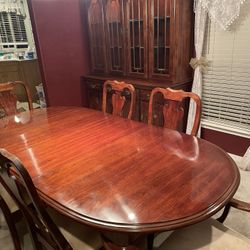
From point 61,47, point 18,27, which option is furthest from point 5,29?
point 61,47

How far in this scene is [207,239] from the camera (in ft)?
3.55

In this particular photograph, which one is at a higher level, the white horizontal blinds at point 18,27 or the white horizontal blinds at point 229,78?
the white horizontal blinds at point 18,27

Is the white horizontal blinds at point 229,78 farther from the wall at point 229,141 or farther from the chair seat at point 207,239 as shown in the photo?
the chair seat at point 207,239

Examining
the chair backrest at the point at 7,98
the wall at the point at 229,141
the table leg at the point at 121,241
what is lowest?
the wall at the point at 229,141

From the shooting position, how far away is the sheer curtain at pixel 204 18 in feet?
7.20

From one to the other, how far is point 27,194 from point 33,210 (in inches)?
4.0

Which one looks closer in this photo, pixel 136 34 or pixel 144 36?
pixel 144 36

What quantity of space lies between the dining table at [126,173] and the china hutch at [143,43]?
3.58ft

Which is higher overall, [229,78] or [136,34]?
[136,34]

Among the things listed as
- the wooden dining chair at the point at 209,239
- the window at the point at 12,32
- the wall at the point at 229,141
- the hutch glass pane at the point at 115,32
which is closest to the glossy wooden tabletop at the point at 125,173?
the wooden dining chair at the point at 209,239

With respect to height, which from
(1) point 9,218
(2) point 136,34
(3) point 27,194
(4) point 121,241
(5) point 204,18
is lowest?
(1) point 9,218

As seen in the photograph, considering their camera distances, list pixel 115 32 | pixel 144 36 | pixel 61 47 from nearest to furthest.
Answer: pixel 144 36, pixel 115 32, pixel 61 47

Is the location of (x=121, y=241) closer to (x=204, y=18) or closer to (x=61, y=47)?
(x=204, y=18)

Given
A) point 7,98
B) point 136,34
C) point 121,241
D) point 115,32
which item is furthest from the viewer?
point 115,32
